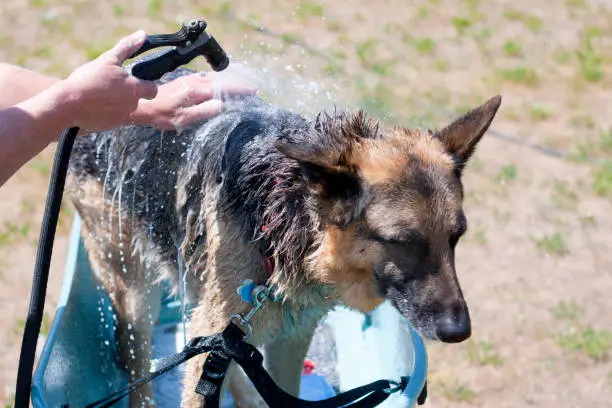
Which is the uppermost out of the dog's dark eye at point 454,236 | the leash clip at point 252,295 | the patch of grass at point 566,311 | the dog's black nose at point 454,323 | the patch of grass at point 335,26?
the patch of grass at point 335,26

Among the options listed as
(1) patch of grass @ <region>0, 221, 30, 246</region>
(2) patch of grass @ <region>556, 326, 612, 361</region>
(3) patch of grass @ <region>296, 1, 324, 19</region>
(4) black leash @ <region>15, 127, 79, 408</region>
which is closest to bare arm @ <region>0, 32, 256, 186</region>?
(4) black leash @ <region>15, 127, 79, 408</region>

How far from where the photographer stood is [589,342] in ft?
16.5

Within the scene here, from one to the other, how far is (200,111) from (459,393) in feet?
7.49

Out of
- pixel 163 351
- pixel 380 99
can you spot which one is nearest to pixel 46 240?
pixel 163 351

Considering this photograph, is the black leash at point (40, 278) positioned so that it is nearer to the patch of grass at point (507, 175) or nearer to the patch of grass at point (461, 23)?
the patch of grass at point (507, 175)

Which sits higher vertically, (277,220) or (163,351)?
(277,220)

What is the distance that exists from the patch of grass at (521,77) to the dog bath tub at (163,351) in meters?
3.96

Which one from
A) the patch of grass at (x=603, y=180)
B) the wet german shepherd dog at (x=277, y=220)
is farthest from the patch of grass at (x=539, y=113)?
the wet german shepherd dog at (x=277, y=220)

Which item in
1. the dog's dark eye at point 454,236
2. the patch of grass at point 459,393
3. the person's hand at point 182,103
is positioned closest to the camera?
the dog's dark eye at point 454,236

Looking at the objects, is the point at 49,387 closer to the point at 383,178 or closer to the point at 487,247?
the point at 383,178

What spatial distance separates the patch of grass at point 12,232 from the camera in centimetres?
571

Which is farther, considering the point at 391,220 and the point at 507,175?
the point at 507,175

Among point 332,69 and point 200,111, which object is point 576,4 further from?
point 200,111

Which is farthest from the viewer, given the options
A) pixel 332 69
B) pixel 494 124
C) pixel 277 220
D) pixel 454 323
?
pixel 494 124
